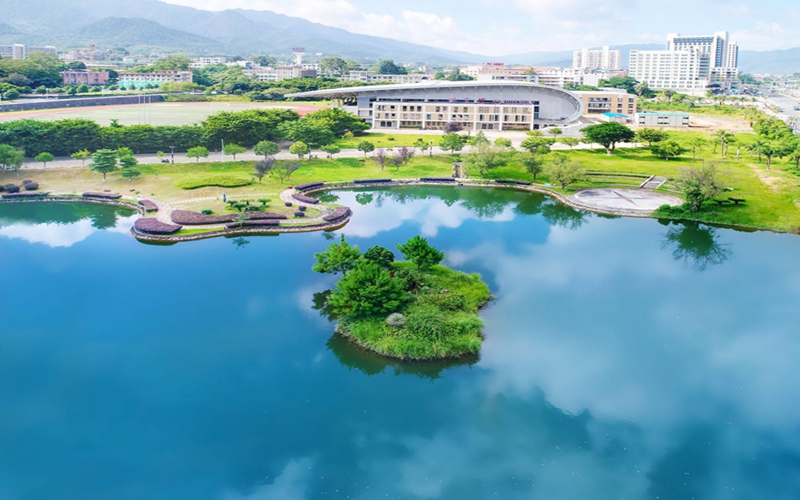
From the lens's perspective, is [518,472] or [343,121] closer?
Result: [518,472]

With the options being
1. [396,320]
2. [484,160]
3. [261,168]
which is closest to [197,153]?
[261,168]

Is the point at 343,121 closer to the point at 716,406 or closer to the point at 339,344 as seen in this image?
the point at 339,344

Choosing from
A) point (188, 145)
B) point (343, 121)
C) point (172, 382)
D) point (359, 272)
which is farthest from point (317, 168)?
point (172, 382)

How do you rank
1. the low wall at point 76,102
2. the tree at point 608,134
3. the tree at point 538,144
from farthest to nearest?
the low wall at point 76,102 → the tree at point 608,134 → the tree at point 538,144

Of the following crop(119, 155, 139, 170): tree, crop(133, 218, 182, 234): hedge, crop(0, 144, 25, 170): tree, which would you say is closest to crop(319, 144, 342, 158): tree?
crop(119, 155, 139, 170): tree

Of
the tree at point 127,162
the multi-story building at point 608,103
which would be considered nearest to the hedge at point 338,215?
the tree at point 127,162

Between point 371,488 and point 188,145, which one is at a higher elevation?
point 188,145

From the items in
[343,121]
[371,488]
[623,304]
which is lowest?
[371,488]

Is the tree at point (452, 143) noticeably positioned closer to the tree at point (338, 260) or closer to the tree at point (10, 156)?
the tree at point (338, 260)
